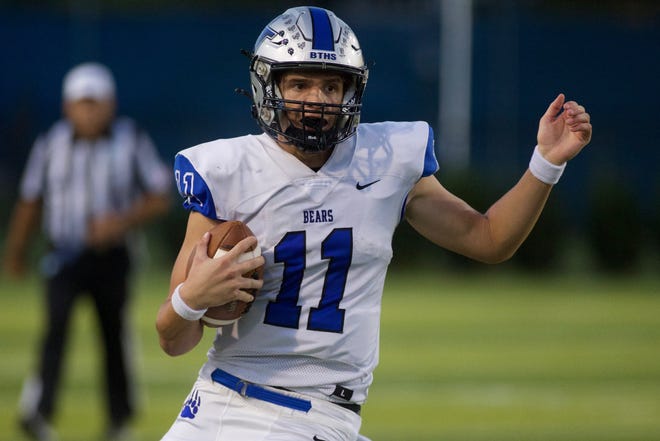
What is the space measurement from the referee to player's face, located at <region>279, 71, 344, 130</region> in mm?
3925

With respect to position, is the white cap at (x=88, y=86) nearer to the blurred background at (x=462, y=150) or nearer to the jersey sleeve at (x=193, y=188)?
the blurred background at (x=462, y=150)

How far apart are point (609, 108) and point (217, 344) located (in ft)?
68.1

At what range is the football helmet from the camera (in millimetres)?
3590

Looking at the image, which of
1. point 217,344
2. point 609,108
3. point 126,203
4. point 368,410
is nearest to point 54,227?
point 126,203

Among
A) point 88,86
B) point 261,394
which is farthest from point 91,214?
point 261,394

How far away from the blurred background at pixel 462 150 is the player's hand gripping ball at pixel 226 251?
5047mm

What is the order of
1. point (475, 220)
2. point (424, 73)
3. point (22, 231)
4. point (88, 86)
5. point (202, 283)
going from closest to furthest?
point (202, 283), point (475, 220), point (88, 86), point (22, 231), point (424, 73)

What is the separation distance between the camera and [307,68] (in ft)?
11.9

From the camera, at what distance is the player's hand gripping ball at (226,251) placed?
3.43 m

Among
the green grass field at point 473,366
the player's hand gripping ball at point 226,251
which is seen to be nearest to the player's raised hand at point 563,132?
the player's hand gripping ball at point 226,251

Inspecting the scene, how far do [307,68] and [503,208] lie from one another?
727 mm

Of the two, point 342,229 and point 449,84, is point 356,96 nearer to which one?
point 342,229

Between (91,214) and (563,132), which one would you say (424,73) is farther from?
(563,132)

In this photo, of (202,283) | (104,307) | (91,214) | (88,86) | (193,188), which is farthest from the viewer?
(88,86)
